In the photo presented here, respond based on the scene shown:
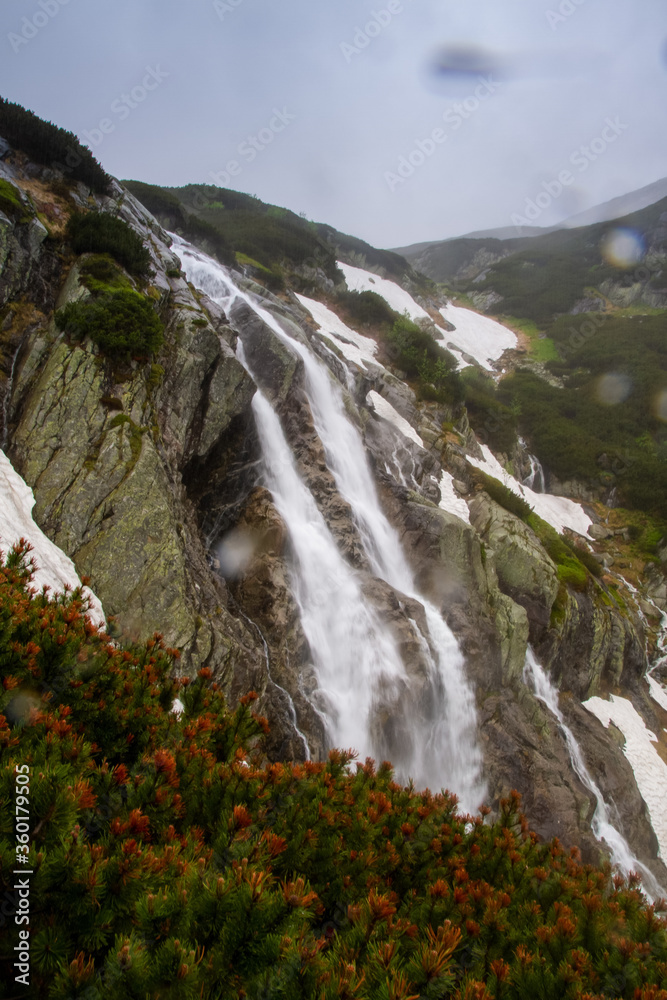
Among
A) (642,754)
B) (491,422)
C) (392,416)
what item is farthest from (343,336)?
(642,754)

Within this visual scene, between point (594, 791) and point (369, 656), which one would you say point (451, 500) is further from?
point (594, 791)

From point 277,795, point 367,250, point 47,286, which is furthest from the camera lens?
point 367,250

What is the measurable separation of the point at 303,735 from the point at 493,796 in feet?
24.7

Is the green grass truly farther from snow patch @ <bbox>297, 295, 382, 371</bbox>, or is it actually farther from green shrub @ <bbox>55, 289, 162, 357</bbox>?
snow patch @ <bbox>297, 295, 382, 371</bbox>

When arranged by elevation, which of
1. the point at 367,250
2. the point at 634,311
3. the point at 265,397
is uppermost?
the point at 634,311

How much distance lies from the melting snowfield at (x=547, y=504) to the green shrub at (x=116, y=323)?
20.0 meters

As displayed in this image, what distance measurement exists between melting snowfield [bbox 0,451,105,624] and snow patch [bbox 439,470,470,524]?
16599 mm

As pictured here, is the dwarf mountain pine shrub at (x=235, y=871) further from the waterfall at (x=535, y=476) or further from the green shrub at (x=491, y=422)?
the waterfall at (x=535, y=476)

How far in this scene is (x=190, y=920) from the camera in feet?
6.27

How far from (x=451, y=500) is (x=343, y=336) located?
16250mm

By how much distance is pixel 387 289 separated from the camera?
5884 centimetres

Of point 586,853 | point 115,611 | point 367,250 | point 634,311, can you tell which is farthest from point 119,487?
point 634,311

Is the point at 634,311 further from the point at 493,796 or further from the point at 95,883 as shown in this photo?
the point at 95,883

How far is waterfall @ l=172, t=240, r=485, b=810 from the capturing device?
39.2ft
